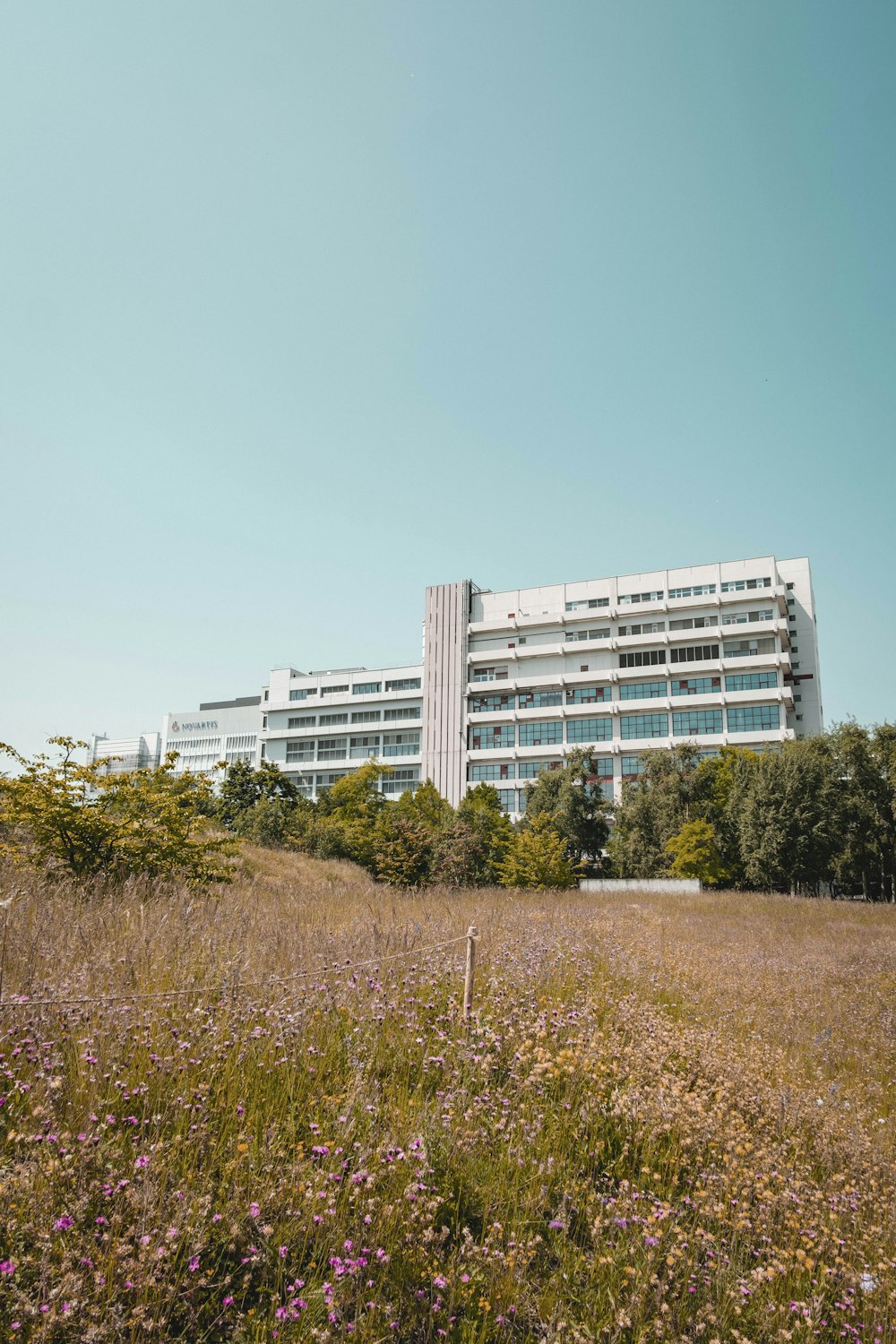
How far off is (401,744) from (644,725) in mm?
29039

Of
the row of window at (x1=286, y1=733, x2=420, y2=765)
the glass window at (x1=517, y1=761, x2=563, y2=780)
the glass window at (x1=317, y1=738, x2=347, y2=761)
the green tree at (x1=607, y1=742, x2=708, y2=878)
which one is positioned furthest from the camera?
the glass window at (x1=317, y1=738, x2=347, y2=761)

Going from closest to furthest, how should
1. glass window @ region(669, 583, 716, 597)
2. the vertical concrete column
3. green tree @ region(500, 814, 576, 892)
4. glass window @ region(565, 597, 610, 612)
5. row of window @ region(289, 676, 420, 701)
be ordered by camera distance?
green tree @ region(500, 814, 576, 892)
glass window @ region(669, 583, 716, 597)
glass window @ region(565, 597, 610, 612)
the vertical concrete column
row of window @ region(289, 676, 420, 701)

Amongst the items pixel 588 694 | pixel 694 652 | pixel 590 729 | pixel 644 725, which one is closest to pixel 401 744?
pixel 588 694

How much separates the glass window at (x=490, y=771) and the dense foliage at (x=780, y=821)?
21.1 meters

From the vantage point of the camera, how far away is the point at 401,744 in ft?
281

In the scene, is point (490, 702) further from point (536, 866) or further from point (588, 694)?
point (536, 866)

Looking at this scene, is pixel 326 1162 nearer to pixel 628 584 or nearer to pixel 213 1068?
pixel 213 1068

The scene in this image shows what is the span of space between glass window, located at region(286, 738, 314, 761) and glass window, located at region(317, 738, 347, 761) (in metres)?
1.02

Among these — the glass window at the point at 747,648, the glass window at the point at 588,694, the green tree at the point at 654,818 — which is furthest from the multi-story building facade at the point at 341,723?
the green tree at the point at 654,818

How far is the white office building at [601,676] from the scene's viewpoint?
220ft

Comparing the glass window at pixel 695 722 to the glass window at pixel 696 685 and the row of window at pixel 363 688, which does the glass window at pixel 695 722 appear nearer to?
the glass window at pixel 696 685

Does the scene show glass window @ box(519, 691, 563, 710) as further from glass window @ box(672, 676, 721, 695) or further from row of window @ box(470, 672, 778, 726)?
glass window @ box(672, 676, 721, 695)

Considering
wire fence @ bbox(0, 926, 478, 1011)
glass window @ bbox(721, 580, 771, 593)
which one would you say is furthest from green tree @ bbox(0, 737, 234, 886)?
glass window @ bbox(721, 580, 771, 593)

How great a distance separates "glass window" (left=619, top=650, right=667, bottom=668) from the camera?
7062 cm
